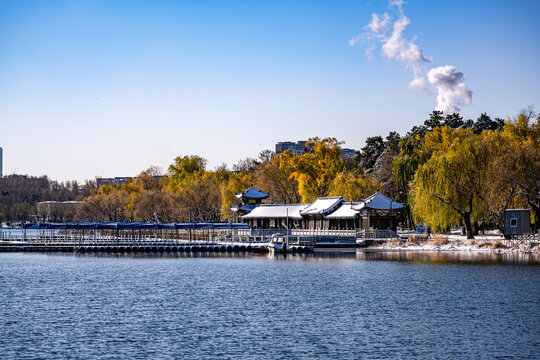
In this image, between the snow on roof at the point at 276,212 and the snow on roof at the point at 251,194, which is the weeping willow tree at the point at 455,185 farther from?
the snow on roof at the point at 251,194

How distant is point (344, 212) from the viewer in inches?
3351

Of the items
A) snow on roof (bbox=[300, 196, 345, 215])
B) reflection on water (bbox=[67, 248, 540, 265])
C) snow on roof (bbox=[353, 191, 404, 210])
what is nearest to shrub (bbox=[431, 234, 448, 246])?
reflection on water (bbox=[67, 248, 540, 265])

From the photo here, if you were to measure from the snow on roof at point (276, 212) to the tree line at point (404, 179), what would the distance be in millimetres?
7282

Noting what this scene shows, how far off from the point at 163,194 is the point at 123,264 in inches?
2850

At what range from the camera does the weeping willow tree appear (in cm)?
7131

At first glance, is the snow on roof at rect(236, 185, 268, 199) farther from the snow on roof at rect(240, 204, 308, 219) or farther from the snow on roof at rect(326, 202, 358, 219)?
the snow on roof at rect(326, 202, 358, 219)

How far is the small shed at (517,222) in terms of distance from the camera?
216 feet

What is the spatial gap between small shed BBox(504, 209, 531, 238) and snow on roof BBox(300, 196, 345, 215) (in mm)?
24047

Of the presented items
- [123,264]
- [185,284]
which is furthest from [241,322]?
[123,264]

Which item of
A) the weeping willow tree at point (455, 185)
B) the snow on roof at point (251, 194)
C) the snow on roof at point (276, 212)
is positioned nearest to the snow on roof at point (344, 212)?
the snow on roof at point (276, 212)

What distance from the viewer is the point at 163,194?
141375 millimetres

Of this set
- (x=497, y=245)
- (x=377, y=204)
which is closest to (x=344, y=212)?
(x=377, y=204)

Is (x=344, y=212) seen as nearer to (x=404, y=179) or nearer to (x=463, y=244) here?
(x=404, y=179)

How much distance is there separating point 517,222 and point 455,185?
7.93 m
